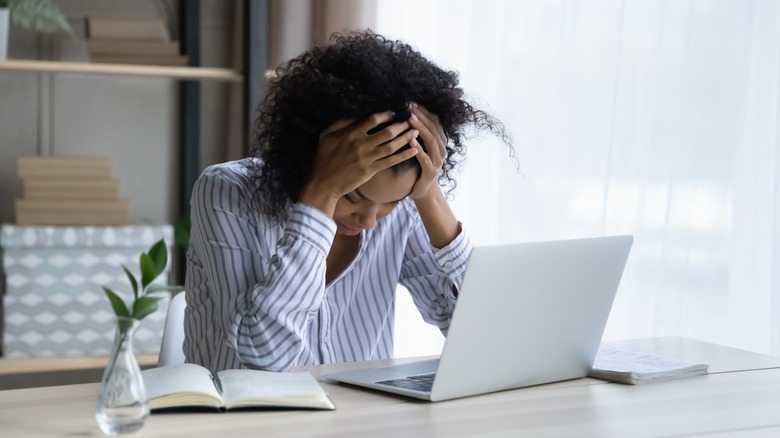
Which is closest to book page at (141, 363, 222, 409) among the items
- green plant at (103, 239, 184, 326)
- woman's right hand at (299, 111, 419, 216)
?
green plant at (103, 239, 184, 326)

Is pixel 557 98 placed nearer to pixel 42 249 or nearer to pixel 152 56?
pixel 152 56

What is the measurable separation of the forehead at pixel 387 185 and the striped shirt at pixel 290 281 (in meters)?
0.07

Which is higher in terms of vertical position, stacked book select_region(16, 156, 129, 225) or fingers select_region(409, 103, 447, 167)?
fingers select_region(409, 103, 447, 167)

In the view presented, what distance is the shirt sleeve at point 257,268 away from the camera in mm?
1374

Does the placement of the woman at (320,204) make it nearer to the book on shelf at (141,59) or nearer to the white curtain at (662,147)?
the white curtain at (662,147)

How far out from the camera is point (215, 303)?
1487 mm

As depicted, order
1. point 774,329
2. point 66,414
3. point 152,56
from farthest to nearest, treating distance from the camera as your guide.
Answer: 1. point 152,56
2. point 774,329
3. point 66,414

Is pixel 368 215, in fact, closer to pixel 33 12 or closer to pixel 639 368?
pixel 639 368

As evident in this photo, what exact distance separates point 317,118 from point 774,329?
116 cm

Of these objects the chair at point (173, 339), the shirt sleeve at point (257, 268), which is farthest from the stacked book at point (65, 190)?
the shirt sleeve at point (257, 268)

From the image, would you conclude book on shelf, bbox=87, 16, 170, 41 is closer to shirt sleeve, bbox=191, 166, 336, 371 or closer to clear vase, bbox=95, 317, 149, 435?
shirt sleeve, bbox=191, 166, 336, 371

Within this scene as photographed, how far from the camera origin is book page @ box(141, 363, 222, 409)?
1.06 metres

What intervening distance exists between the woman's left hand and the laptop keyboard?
0.31 meters

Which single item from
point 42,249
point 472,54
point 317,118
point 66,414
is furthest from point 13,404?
point 472,54
